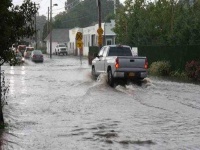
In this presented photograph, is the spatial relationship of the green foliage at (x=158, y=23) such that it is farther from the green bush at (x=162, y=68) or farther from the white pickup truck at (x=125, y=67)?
the white pickup truck at (x=125, y=67)

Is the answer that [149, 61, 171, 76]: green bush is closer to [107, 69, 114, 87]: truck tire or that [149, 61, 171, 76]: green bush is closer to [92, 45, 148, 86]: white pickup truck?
[92, 45, 148, 86]: white pickup truck

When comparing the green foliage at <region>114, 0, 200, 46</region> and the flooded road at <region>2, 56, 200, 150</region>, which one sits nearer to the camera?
the flooded road at <region>2, 56, 200, 150</region>

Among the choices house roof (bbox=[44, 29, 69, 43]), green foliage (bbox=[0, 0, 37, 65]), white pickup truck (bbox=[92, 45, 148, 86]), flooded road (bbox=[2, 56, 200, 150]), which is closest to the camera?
flooded road (bbox=[2, 56, 200, 150])

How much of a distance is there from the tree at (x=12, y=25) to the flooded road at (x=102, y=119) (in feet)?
4.61

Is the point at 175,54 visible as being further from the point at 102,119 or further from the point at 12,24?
the point at 12,24

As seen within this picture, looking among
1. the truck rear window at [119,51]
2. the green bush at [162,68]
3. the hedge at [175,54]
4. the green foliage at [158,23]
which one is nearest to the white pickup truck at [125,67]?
the truck rear window at [119,51]

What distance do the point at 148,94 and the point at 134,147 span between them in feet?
30.0

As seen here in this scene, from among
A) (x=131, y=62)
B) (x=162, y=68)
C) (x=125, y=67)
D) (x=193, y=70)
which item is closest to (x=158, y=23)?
(x=162, y=68)

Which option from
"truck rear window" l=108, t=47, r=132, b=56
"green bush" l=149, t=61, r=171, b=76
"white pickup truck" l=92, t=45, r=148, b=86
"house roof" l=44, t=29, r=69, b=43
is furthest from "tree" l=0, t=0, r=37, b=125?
"house roof" l=44, t=29, r=69, b=43

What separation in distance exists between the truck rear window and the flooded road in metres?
4.67

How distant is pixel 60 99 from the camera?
16359 millimetres

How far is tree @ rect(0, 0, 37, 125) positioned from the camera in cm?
1037

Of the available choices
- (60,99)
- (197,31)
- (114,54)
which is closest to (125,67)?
(114,54)

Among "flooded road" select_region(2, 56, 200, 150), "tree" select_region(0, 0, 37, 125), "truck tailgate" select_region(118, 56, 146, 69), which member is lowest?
"flooded road" select_region(2, 56, 200, 150)
